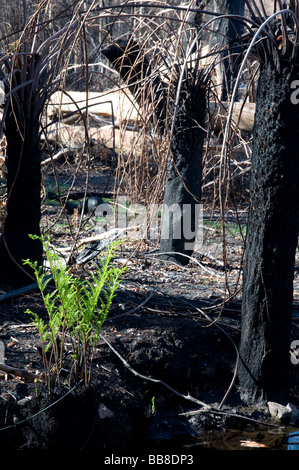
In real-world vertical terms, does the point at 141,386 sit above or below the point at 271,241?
below

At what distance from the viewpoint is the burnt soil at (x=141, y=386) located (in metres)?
2.59

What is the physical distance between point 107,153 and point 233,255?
16.4ft

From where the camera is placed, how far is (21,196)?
3.90 meters

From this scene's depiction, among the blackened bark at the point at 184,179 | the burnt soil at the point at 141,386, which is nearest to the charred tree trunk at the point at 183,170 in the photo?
the blackened bark at the point at 184,179

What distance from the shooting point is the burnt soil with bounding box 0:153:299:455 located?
2592 millimetres

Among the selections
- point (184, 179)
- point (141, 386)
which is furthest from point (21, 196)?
point (184, 179)

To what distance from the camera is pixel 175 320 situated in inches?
150

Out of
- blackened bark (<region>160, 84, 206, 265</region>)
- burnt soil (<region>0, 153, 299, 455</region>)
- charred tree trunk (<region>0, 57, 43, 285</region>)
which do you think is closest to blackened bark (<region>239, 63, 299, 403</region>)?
burnt soil (<region>0, 153, 299, 455</region>)

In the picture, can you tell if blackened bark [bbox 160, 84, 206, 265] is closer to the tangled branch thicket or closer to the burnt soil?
the tangled branch thicket

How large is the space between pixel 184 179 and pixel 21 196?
1.98 m

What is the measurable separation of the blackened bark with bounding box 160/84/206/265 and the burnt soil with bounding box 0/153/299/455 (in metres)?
1.08

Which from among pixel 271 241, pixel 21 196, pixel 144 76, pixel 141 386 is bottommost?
pixel 141 386

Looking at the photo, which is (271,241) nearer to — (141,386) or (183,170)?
(141,386)

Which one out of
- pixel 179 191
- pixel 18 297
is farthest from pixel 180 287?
pixel 18 297
